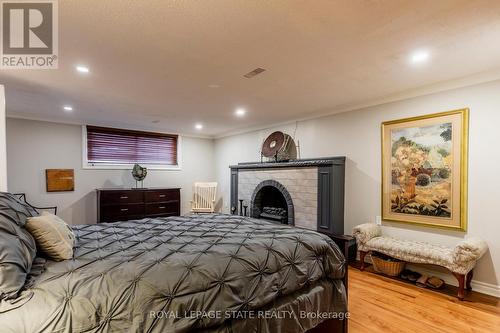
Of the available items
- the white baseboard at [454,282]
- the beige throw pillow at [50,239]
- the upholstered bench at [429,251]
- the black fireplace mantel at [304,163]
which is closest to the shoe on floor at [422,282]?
the white baseboard at [454,282]

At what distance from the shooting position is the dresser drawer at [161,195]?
5396 millimetres

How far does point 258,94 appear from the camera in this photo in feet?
11.5

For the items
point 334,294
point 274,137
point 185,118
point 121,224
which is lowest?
point 334,294

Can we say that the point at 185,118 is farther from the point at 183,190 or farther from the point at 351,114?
the point at 351,114

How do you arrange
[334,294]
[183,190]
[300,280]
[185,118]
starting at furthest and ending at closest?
[183,190]
[185,118]
[334,294]
[300,280]

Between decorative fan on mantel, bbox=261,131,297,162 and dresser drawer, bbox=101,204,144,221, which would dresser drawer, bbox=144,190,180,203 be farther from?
decorative fan on mantel, bbox=261,131,297,162

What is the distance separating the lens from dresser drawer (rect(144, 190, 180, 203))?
17.7 feet

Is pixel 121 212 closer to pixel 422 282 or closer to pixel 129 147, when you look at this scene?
pixel 129 147

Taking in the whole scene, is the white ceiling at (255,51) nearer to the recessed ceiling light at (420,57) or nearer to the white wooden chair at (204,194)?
the recessed ceiling light at (420,57)

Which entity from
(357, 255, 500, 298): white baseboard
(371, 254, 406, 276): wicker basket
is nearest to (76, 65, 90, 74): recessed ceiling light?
(371, 254, 406, 276): wicker basket

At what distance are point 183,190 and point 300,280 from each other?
5111 mm

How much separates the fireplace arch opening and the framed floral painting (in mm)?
1774

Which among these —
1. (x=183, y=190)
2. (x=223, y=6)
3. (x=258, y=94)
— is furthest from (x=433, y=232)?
(x=183, y=190)

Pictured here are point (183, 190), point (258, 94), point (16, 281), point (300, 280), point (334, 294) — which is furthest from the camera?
point (183, 190)
